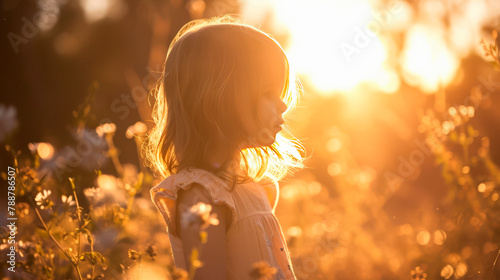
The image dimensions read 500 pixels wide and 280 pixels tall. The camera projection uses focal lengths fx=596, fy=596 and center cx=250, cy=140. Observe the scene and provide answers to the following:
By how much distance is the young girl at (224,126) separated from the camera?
1.86 metres

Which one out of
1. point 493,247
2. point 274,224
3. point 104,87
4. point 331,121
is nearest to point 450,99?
point 331,121

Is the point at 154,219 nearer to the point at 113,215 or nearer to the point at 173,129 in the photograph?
the point at 113,215

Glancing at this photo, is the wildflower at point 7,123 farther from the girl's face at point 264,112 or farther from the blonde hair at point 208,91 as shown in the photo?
the girl's face at point 264,112

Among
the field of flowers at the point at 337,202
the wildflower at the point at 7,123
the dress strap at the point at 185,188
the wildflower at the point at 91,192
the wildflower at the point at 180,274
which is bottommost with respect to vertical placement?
the field of flowers at the point at 337,202

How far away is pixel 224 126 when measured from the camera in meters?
1.92

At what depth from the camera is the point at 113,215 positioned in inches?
97.3

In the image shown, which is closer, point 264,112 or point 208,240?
point 208,240

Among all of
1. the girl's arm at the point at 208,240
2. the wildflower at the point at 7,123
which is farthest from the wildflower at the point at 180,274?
the wildflower at the point at 7,123

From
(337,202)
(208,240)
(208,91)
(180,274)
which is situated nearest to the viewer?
(180,274)

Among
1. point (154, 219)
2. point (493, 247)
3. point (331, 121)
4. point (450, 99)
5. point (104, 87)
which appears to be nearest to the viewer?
point (493, 247)

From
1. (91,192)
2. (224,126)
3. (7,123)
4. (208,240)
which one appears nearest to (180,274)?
(208,240)

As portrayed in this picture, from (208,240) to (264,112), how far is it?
467mm

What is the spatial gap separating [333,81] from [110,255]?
7.58 feet

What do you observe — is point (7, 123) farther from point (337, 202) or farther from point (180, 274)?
point (337, 202)
